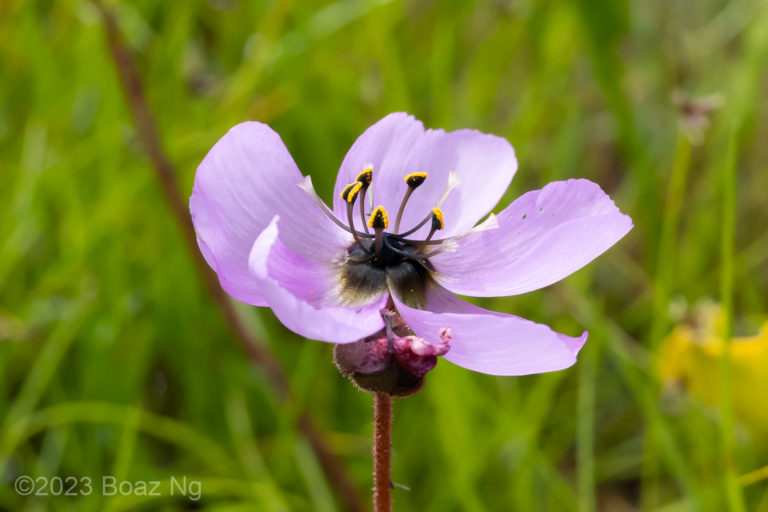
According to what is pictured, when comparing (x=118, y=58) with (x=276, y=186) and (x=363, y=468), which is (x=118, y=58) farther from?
(x=363, y=468)

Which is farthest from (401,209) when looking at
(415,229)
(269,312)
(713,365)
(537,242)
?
(269,312)

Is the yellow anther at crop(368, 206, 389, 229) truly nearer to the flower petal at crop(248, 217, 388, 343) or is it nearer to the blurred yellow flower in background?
the flower petal at crop(248, 217, 388, 343)

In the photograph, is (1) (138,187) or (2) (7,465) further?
(1) (138,187)

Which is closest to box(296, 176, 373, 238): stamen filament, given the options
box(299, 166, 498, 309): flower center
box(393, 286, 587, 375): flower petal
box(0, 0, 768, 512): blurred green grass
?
box(299, 166, 498, 309): flower center

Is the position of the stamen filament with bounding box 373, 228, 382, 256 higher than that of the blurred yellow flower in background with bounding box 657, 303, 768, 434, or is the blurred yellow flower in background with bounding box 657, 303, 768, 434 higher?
the blurred yellow flower in background with bounding box 657, 303, 768, 434

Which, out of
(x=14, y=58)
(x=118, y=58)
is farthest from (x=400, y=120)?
(x=14, y=58)

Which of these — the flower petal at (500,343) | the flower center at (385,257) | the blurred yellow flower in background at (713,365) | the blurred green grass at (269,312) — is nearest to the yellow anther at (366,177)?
the flower center at (385,257)

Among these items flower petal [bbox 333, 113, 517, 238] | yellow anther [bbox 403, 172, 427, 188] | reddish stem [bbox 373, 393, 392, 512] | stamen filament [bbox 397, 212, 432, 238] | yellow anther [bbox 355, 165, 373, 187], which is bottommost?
reddish stem [bbox 373, 393, 392, 512]
